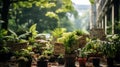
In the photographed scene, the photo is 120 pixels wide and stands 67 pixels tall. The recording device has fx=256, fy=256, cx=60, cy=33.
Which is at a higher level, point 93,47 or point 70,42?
point 70,42

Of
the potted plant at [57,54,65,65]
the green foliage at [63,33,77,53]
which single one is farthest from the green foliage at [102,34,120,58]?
the potted plant at [57,54,65,65]

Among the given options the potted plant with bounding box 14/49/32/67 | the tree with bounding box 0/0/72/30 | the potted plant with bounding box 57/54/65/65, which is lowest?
the potted plant with bounding box 57/54/65/65

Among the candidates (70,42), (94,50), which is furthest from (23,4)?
(94,50)

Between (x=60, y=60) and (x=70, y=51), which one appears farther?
(x=60, y=60)

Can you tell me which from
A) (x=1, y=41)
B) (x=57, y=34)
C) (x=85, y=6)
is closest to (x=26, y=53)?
(x=1, y=41)

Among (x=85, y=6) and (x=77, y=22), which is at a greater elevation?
(x=85, y=6)

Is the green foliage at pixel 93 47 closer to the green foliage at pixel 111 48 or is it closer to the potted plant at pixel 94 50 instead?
the potted plant at pixel 94 50

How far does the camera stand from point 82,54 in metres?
9.67

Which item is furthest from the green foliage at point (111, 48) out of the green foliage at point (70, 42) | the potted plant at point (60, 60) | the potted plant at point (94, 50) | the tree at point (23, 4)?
the tree at point (23, 4)

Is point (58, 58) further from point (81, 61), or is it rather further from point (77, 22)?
point (77, 22)

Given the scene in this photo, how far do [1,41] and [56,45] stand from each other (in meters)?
2.96

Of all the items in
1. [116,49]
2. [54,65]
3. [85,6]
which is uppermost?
[85,6]

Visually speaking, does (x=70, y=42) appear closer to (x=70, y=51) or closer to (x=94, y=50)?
(x=70, y=51)

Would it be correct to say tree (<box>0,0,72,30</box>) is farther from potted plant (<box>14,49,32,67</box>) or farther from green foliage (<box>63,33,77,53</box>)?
potted plant (<box>14,49,32,67</box>)
